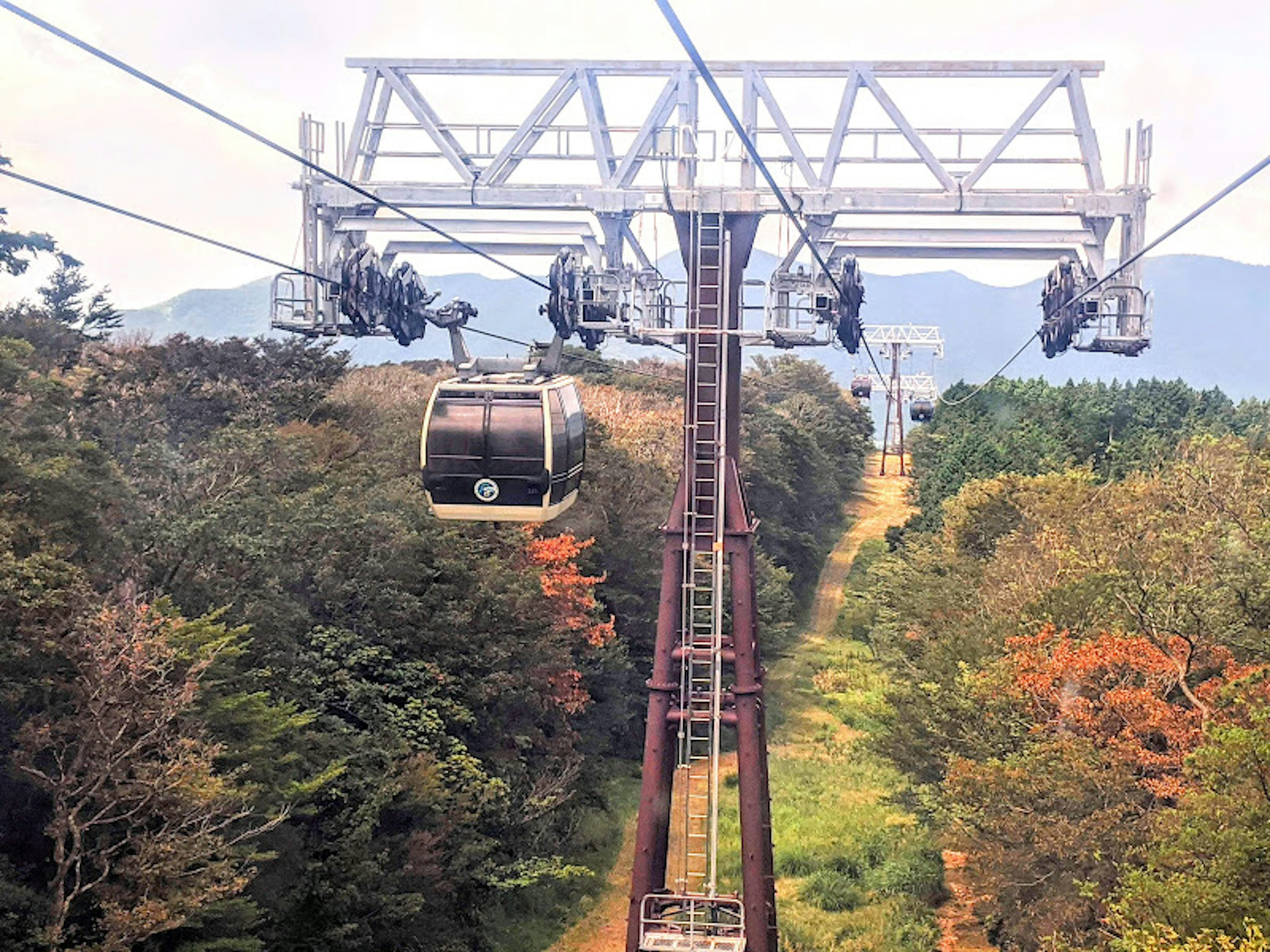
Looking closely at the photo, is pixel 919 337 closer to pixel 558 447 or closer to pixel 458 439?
pixel 558 447

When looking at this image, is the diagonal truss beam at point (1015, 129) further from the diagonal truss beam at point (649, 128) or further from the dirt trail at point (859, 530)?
the dirt trail at point (859, 530)

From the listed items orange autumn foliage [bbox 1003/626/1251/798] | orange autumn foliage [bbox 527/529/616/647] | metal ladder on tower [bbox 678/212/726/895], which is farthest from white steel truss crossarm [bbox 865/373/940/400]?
metal ladder on tower [bbox 678/212/726/895]

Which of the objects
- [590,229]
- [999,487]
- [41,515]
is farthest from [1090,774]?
[999,487]

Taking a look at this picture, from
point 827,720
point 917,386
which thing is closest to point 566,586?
point 827,720

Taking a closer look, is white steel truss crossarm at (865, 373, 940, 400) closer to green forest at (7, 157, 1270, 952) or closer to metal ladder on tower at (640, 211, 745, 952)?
green forest at (7, 157, 1270, 952)

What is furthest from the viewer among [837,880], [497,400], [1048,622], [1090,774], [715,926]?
[837,880]

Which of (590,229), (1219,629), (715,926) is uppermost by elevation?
(590,229)

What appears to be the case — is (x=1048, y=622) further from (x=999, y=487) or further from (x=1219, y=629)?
(x=999, y=487)
